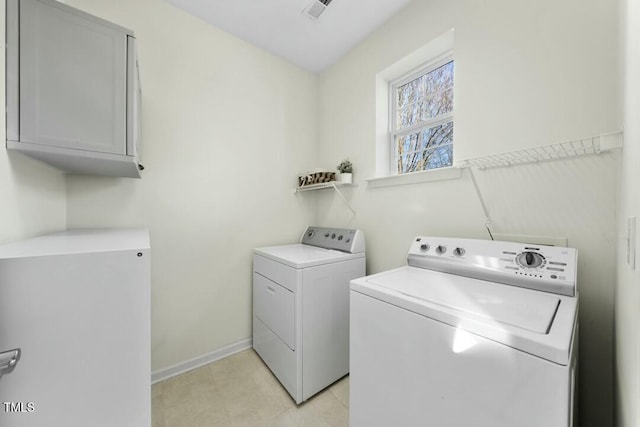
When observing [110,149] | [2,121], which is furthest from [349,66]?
[2,121]

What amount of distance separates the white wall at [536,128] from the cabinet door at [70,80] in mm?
1756

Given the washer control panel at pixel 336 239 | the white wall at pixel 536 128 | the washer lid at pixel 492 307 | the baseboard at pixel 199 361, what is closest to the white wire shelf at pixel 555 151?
the white wall at pixel 536 128

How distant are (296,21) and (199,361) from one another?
2.86 m

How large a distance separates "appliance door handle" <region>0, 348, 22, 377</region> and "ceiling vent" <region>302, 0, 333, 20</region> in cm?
Result: 237

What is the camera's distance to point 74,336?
0.75 meters

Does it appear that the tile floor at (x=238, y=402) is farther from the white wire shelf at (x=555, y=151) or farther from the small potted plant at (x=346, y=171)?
the white wire shelf at (x=555, y=151)

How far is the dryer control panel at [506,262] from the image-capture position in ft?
3.17

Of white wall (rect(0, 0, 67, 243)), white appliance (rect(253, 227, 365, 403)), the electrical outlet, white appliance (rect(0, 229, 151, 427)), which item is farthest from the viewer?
white appliance (rect(253, 227, 365, 403))

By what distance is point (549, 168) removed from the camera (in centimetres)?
116

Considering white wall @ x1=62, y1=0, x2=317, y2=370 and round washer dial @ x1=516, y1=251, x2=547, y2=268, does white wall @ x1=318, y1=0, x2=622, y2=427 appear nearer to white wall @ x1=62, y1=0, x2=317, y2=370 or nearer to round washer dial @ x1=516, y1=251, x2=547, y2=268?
round washer dial @ x1=516, y1=251, x2=547, y2=268

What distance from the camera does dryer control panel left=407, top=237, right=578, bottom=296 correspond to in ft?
3.17

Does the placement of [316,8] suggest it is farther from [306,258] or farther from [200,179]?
[306,258]

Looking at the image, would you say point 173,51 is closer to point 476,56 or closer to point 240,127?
point 240,127

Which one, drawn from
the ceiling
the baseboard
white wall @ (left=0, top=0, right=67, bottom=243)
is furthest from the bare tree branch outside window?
white wall @ (left=0, top=0, right=67, bottom=243)
